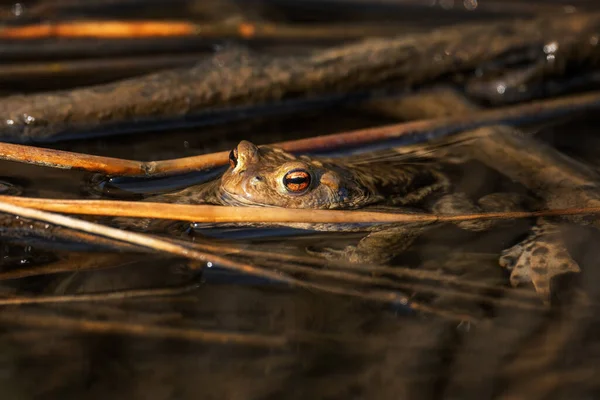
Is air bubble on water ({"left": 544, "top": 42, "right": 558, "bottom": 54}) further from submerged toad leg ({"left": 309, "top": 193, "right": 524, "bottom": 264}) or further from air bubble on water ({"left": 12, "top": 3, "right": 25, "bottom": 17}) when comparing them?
air bubble on water ({"left": 12, "top": 3, "right": 25, "bottom": 17})

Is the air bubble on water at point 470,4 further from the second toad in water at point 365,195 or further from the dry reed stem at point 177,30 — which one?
the second toad in water at point 365,195

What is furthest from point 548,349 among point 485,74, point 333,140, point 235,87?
point 485,74

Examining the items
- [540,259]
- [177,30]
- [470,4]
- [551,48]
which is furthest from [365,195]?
[470,4]

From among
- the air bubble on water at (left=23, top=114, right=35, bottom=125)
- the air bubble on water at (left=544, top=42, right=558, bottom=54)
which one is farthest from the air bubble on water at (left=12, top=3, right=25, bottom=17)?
the air bubble on water at (left=544, top=42, right=558, bottom=54)

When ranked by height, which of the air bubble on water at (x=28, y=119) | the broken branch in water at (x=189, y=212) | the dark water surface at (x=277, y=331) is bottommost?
the dark water surface at (x=277, y=331)

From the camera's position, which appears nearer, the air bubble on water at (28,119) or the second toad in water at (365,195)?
the second toad in water at (365,195)

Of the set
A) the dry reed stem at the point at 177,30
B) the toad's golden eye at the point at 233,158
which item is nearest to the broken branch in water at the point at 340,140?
the toad's golden eye at the point at 233,158

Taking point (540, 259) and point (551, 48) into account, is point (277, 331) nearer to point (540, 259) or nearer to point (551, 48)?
point (540, 259)
